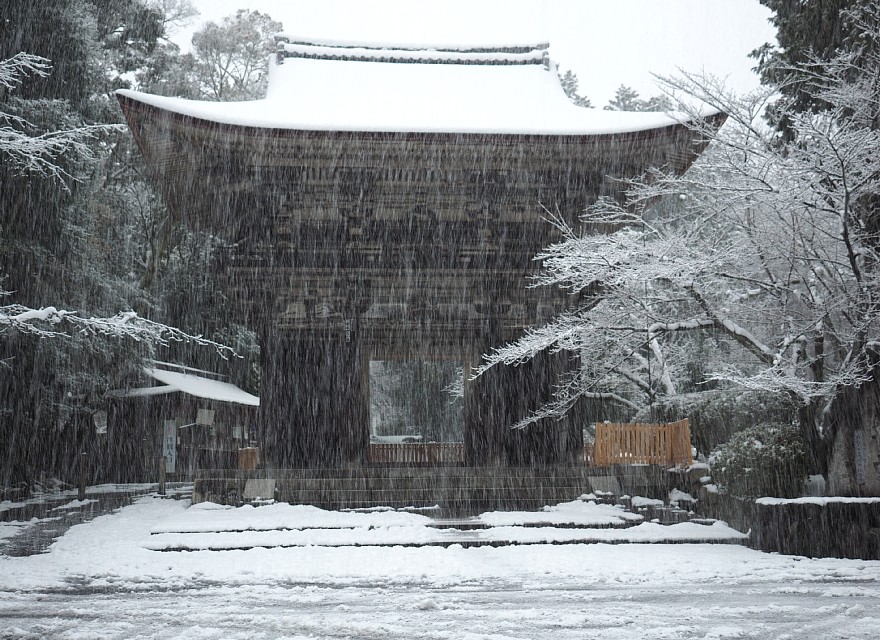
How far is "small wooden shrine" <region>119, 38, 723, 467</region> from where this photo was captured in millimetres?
10250

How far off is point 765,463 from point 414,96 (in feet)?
24.0

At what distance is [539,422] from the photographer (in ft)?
37.5

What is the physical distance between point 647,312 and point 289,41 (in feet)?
31.1

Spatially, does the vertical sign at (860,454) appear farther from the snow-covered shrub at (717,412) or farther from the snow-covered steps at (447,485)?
the snow-covered shrub at (717,412)

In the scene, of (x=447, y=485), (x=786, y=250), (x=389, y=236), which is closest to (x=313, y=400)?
(x=447, y=485)

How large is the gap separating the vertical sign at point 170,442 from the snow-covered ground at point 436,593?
42.7ft

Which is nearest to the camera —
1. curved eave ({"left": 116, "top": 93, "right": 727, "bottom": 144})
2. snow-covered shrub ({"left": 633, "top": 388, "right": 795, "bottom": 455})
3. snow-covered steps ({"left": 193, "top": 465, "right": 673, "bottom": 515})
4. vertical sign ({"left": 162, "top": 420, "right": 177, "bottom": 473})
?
curved eave ({"left": 116, "top": 93, "right": 727, "bottom": 144})

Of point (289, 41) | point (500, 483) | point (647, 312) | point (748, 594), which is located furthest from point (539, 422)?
point (289, 41)

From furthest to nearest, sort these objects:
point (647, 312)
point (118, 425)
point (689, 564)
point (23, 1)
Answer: point (118, 425), point (23, 1), point (647, 312), point (689, 564)

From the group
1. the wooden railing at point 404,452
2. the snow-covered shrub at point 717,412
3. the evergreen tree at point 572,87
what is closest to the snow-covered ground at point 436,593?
the snow-covered shrub at point 717,412

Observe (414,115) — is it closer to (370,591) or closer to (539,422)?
(539,422)

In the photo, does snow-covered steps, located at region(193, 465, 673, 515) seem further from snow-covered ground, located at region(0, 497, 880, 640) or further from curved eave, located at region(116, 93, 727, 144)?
curved eave, located at region(116, 93, 727, 144)

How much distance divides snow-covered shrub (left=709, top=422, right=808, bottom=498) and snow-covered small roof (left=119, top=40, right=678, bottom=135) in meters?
4.09

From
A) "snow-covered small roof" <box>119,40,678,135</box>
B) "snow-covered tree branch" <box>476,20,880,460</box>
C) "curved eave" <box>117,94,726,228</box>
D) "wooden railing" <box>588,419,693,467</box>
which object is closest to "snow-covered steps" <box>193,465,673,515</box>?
"wooden railing" <box>588,419,693,467</box>
